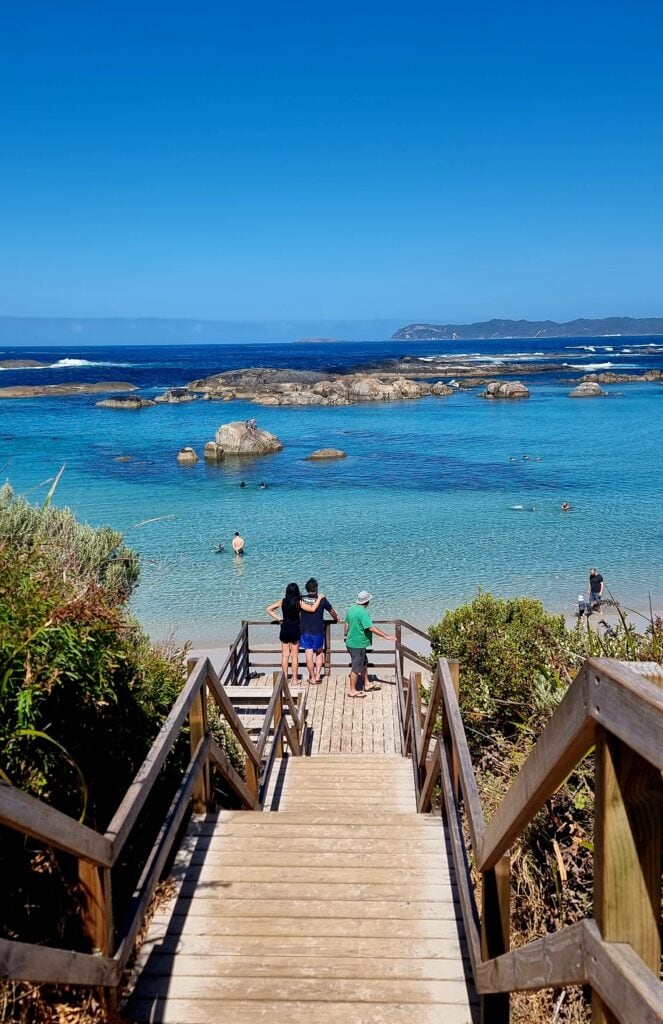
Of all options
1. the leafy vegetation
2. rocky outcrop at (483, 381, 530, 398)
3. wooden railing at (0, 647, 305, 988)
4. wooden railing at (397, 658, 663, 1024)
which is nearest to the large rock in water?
the leafy vegetation

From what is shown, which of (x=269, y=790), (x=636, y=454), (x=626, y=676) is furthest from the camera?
(x=636, y=454)

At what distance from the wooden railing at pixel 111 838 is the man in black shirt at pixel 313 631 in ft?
21.8

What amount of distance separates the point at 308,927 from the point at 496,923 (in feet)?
3.51

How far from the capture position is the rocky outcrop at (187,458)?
39812 mm

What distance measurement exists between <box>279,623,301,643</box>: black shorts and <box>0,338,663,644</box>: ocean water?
2.98 meters

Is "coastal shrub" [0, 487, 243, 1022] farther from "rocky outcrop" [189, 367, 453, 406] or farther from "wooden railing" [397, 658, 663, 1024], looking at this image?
"rocky outcrop" [189, 367, 453, 406]

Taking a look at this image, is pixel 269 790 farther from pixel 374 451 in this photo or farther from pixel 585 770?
pixel 374 451

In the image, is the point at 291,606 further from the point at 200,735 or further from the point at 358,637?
the point at 200,735

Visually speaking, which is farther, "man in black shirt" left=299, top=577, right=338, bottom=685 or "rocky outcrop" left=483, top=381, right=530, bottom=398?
"rocky outcrop" left=483, top=381, right=530, bottom=398

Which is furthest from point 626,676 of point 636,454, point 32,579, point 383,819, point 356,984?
point 636,454

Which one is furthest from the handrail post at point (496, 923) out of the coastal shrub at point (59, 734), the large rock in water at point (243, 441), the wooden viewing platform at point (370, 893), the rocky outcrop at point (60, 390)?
the rocky outcrop at point (60, 390)

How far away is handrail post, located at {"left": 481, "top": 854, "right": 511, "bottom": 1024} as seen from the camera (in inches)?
114

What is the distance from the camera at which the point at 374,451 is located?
141 feet

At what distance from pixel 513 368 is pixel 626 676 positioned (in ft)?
356
